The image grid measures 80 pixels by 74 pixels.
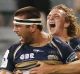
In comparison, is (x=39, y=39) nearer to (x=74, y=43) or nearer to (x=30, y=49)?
(x=30, y=49)

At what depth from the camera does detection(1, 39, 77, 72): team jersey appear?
17.9ft

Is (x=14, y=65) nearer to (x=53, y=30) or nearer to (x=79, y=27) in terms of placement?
(x=53, y=30)

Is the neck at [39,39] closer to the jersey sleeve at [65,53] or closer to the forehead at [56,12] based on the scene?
the jersey sleeve at [65,53]

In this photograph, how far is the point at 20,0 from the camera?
11.3 meters

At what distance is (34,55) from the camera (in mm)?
5500

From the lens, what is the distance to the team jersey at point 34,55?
547 cm

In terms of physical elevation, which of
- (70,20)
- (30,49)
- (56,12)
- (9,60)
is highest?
(56,12)

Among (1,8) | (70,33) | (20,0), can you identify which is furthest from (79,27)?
(1,8)

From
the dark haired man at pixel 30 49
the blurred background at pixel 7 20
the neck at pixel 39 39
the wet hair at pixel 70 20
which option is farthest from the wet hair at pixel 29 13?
the blurred background at pixel 7 20

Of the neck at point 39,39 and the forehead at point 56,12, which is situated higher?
the forehead at point 56,12

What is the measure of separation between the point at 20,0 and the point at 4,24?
73.0 inches

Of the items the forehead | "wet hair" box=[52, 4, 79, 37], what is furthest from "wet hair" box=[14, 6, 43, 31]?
"wet hair" box=[52, 4, 79, 37]

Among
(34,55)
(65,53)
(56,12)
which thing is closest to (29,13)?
(34,55)

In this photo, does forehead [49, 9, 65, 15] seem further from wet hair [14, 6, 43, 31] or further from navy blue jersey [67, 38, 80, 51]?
wet hair [14, 6, 43, 31]
